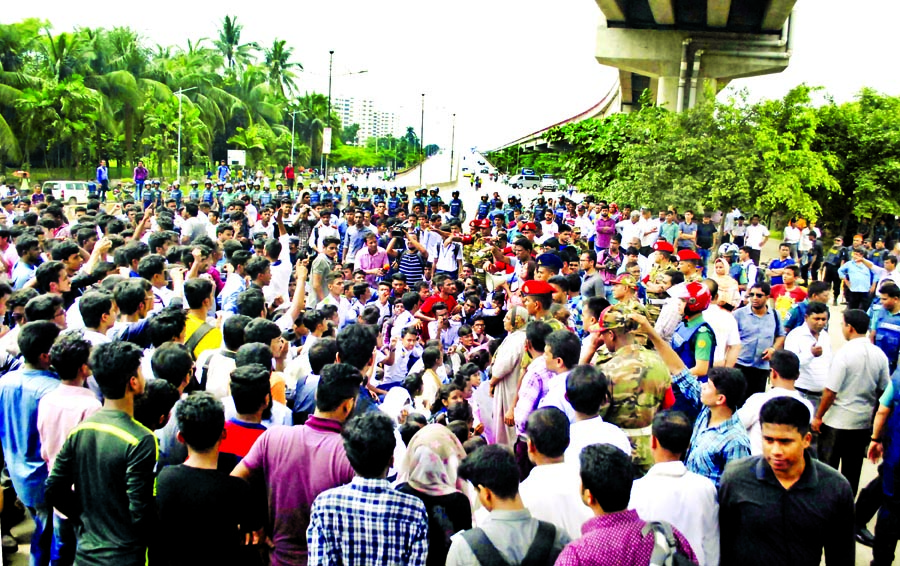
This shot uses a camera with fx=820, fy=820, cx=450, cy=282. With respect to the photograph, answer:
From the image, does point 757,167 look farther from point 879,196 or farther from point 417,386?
point 417,386

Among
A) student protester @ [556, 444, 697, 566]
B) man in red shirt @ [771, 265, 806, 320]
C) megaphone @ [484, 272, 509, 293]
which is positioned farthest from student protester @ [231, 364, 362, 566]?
man in red shirt @ [771, 265, 806, 320]

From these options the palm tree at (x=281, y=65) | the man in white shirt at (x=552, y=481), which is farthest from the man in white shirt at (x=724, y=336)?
the palm tree at (x=281, y=65)

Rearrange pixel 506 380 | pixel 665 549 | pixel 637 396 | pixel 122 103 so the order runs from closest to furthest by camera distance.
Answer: pixel 665 549, pixel 637 396, pixel 506 380, pixel 122 103

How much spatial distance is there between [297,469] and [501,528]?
1.06 m

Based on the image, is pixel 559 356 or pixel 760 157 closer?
pixel 559 356

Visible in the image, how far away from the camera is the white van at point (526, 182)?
6002cm

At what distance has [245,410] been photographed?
13.4 ft

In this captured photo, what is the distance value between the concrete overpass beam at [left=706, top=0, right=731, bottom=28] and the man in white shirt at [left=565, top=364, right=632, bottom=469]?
26378 mm

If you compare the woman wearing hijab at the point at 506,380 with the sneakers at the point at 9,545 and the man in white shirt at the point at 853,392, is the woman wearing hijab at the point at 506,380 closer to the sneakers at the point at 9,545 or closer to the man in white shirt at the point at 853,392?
the man in white shirt at the point at 853,392

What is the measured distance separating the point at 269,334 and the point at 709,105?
1997 cm

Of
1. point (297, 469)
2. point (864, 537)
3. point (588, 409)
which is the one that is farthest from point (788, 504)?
point (864, 537)

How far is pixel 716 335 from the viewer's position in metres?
6.83

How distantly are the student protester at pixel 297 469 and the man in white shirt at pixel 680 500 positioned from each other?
1341 mm

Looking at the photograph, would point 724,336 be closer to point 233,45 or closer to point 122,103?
point 122,103
